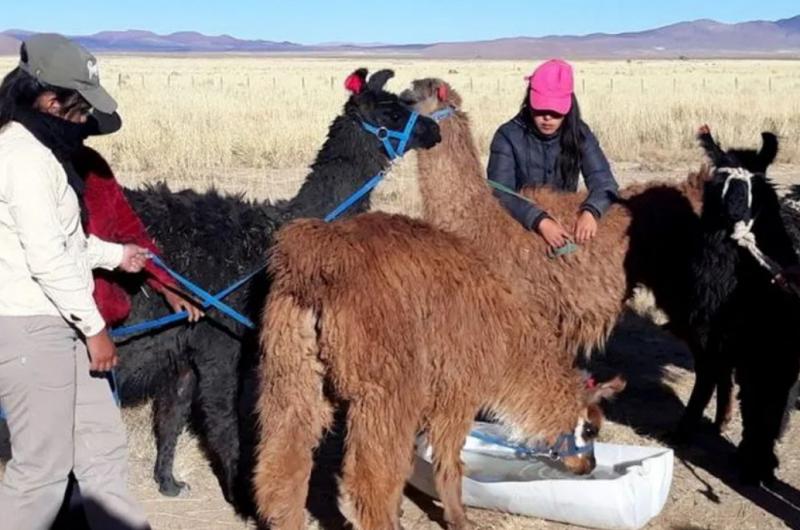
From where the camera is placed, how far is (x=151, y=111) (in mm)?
22266

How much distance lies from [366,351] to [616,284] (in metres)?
2.50

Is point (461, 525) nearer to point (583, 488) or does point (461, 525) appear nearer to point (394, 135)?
point (583, 488)

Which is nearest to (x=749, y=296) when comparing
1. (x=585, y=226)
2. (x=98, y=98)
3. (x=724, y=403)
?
(x=585, y=226)

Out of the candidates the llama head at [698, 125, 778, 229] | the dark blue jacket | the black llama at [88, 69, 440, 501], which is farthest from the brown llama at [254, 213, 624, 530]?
the dark blue jacket

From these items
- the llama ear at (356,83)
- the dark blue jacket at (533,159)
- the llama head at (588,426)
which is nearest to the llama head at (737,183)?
the dark blue jacket at (533,159)

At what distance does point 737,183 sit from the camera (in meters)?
4.91

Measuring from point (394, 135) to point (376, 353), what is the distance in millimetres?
1885

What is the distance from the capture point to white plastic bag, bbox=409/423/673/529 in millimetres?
4664

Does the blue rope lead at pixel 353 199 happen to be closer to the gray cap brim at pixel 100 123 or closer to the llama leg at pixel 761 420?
the gray cap brim at pixel 100 123

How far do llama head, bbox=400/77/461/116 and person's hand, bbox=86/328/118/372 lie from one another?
2.43 meters

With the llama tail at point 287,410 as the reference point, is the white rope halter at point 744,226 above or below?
above

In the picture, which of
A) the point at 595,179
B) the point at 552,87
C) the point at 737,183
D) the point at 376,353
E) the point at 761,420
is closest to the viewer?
the point at 376,353

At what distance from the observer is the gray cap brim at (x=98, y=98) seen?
11.2 feet

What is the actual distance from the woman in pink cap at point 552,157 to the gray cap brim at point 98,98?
2595 mm
